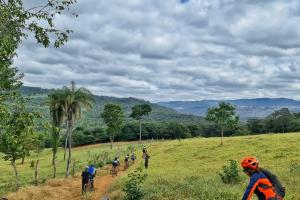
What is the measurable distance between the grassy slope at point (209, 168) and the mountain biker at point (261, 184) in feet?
31.1

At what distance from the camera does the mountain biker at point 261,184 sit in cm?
935

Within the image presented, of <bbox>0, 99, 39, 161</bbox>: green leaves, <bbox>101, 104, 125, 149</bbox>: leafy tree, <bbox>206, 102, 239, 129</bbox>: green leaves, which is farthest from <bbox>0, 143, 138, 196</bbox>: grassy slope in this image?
<bbox>0, 99, 39, 161</bbox>: green leaves

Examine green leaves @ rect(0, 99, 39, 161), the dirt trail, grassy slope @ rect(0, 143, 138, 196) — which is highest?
green leaves @ rect(0, 99, 39, 161)

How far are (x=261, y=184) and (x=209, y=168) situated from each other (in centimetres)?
3134

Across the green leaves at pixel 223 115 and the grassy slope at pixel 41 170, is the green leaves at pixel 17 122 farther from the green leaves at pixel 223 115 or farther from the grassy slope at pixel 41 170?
the green leaves at pixel 223 115

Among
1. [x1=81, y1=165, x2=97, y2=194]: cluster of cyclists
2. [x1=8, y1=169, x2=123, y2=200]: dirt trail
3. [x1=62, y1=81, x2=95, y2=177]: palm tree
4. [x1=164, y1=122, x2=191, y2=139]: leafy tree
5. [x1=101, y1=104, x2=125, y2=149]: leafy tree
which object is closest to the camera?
[x1=8, y1=169, x2=123, y2=200]: dirt trail

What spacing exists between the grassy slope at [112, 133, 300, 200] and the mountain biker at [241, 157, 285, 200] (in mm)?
9474

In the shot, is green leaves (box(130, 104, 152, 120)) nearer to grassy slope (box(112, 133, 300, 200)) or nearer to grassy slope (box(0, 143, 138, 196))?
grassy slope (box(0, 143, 138, 196))

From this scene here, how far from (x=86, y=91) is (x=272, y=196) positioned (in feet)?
165

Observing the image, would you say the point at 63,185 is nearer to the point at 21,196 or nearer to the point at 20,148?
the point at 21,196

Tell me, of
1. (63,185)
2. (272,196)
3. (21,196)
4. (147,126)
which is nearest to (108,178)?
(63,185)

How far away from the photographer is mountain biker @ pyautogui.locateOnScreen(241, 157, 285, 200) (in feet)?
30.7

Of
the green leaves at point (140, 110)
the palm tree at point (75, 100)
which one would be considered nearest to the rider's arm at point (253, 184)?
the palm tree at point (75, 100)

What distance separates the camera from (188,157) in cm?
6119
